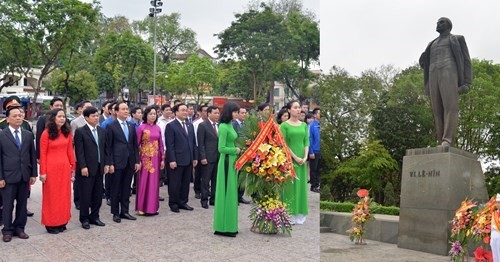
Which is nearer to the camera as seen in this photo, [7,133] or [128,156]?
[7,133]

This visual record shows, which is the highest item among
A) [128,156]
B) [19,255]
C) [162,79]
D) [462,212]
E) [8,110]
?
[162,79]

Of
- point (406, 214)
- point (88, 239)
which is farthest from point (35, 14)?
point (406, 214)

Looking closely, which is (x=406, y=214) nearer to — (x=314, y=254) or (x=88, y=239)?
(x=314, y=254)

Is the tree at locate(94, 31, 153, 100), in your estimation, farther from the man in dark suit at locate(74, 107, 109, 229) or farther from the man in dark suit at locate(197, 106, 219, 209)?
the man in dark suit at locate(74, 107, 109, 229)

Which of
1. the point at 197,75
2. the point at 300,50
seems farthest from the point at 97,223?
the point at 197,75

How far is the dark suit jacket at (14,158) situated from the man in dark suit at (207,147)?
201 cm

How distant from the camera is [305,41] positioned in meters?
4.20

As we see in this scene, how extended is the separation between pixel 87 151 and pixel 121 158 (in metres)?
0.41

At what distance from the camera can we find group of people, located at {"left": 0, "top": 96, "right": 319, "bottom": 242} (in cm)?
453

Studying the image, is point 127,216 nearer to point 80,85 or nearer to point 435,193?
point 435,193

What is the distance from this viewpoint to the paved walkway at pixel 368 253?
15.3 ft

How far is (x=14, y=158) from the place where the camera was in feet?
14.6

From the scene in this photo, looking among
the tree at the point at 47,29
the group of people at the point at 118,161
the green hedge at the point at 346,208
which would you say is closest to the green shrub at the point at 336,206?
the green hedge at the point at 346,208

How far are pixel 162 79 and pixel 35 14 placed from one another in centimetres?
598
